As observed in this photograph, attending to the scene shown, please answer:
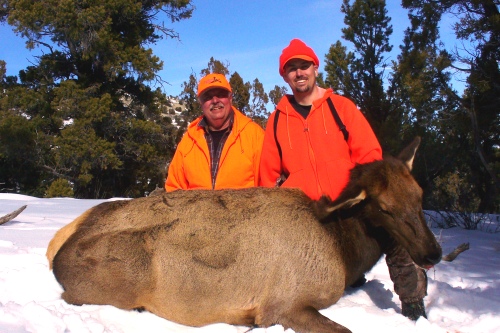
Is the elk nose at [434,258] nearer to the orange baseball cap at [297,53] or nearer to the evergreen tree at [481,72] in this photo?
the orange baseball cap at [297,53]

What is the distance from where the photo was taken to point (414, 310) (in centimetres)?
460

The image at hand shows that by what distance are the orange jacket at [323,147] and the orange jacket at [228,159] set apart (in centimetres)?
88

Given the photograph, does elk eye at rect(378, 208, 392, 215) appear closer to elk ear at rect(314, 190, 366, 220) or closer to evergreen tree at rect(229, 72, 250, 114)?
elk ear at rect(314, 190, 366, 220)

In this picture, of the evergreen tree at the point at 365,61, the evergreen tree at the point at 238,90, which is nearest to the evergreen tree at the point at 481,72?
the evergreen tree at the point at 365,61

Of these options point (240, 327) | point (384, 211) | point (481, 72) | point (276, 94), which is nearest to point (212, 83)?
point (384, 211)

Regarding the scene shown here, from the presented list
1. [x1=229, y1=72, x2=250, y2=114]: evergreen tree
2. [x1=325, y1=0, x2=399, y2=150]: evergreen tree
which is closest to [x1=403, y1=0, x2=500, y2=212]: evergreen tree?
[x1=325, y1=0, x2=399, y2=150]: evergreen tree

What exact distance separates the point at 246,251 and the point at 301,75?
2497 mm

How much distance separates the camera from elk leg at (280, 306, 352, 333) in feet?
13.0

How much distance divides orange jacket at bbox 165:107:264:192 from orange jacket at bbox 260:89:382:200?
88 cm

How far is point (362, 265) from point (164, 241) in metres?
2.09

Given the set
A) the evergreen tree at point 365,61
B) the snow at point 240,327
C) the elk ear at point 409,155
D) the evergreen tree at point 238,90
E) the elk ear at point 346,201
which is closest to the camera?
the snow at point 240,327

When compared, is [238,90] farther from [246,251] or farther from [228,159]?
[246,251]

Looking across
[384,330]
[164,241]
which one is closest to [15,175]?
[164,241]

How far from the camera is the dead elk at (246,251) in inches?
166
